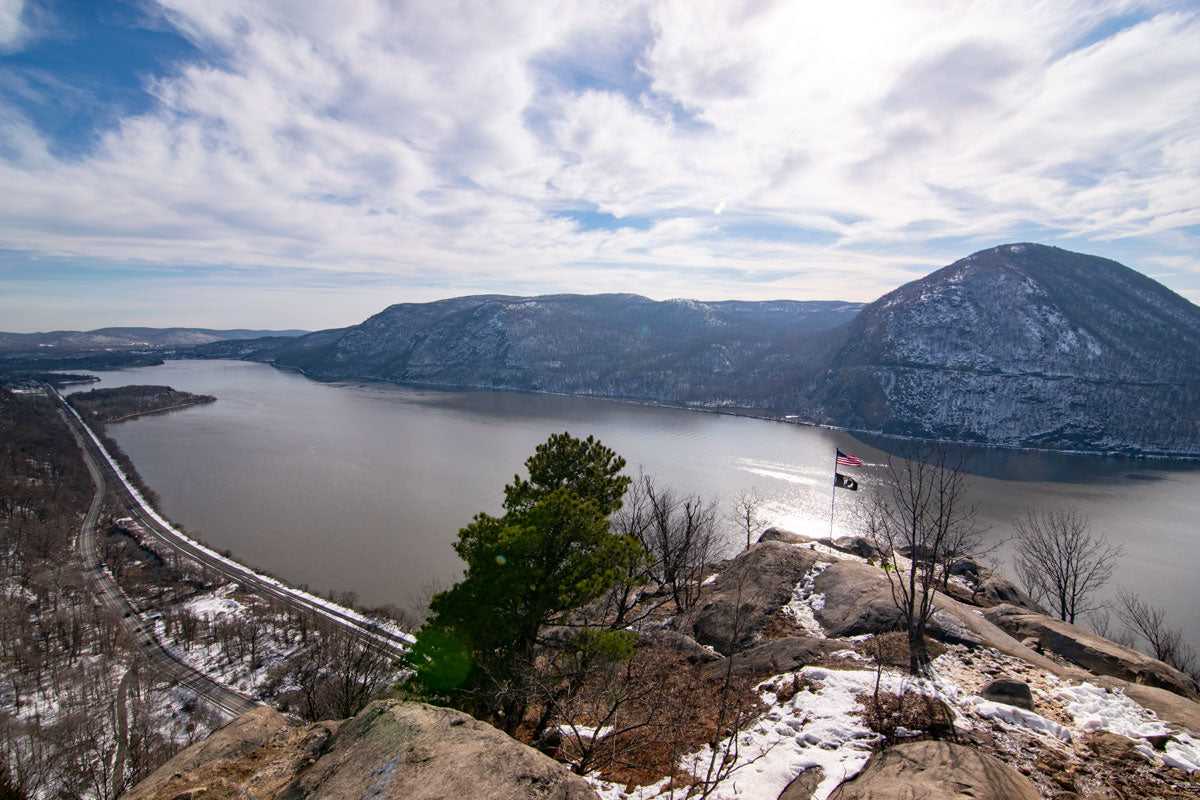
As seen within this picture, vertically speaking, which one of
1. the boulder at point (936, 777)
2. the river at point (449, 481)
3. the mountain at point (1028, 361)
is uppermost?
the mountain at point (1028, 361)

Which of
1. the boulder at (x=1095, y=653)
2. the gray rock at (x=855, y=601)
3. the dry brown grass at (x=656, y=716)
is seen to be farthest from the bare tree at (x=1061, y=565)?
the dry brown grass at (x=656, y=716)

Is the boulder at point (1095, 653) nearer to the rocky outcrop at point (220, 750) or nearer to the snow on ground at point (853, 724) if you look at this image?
the snow on ground at point (853, 724)

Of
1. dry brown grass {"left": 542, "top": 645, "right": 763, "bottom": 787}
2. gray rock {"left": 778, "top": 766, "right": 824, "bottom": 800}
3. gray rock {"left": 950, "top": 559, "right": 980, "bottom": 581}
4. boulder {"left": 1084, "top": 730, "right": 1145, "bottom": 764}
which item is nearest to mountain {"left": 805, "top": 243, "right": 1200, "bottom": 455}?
gray rock {"left": 950, "top": 559, "right": 980, "bottom": 581}

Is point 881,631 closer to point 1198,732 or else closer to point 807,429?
point 1198,732

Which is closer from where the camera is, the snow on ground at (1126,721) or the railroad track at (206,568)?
the snow on ground at (1126,721)

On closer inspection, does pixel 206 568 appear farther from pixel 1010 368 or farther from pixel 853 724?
pixel 1010 368

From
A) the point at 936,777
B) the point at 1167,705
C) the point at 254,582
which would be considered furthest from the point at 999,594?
the point at 254,582

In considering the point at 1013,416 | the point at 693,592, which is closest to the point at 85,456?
the point at 693,592
